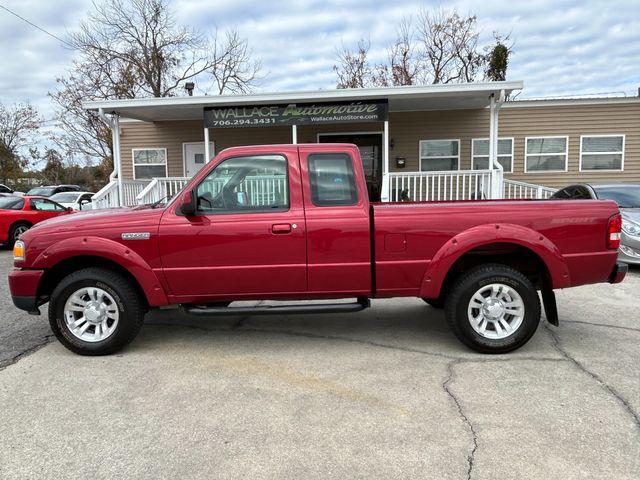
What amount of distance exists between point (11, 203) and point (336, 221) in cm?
1160

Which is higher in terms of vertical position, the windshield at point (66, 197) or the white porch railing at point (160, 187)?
the white porch railing at point (160, 187)

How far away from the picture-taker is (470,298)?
4.38 meters

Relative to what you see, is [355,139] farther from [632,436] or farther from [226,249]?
[632,436]

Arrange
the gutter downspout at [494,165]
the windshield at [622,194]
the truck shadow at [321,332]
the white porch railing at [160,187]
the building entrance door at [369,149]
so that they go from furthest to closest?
the building entrance door at [369,149] → the white porch railing at [160,187] → the gutter downspout at [494,165] → the windshield at [622,194] → the truck shadow at [321,332]

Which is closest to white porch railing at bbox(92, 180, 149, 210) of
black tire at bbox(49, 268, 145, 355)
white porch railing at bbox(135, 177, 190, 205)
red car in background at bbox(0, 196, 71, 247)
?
white porch railing at bbox(135, 177, 190, 205)

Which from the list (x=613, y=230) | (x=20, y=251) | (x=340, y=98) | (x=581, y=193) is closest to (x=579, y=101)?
(x=581, y=193)

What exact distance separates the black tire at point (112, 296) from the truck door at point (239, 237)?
1.30 feet

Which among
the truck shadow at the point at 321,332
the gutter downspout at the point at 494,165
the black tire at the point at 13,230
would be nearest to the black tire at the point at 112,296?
the truck shadow at the point at 321,332

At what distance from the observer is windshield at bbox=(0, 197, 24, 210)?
1248 centimetres

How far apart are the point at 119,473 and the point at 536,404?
2.73 meters

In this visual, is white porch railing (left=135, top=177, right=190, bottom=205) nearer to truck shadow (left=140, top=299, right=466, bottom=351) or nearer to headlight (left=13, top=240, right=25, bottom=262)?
truck shadow (left=140, top=299, right=466, bottom=351)

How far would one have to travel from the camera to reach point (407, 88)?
37.2 ft

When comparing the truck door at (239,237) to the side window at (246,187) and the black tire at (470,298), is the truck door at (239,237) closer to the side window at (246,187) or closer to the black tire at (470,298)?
the side window at (246,187)

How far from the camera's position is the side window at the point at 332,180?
14.6ft
